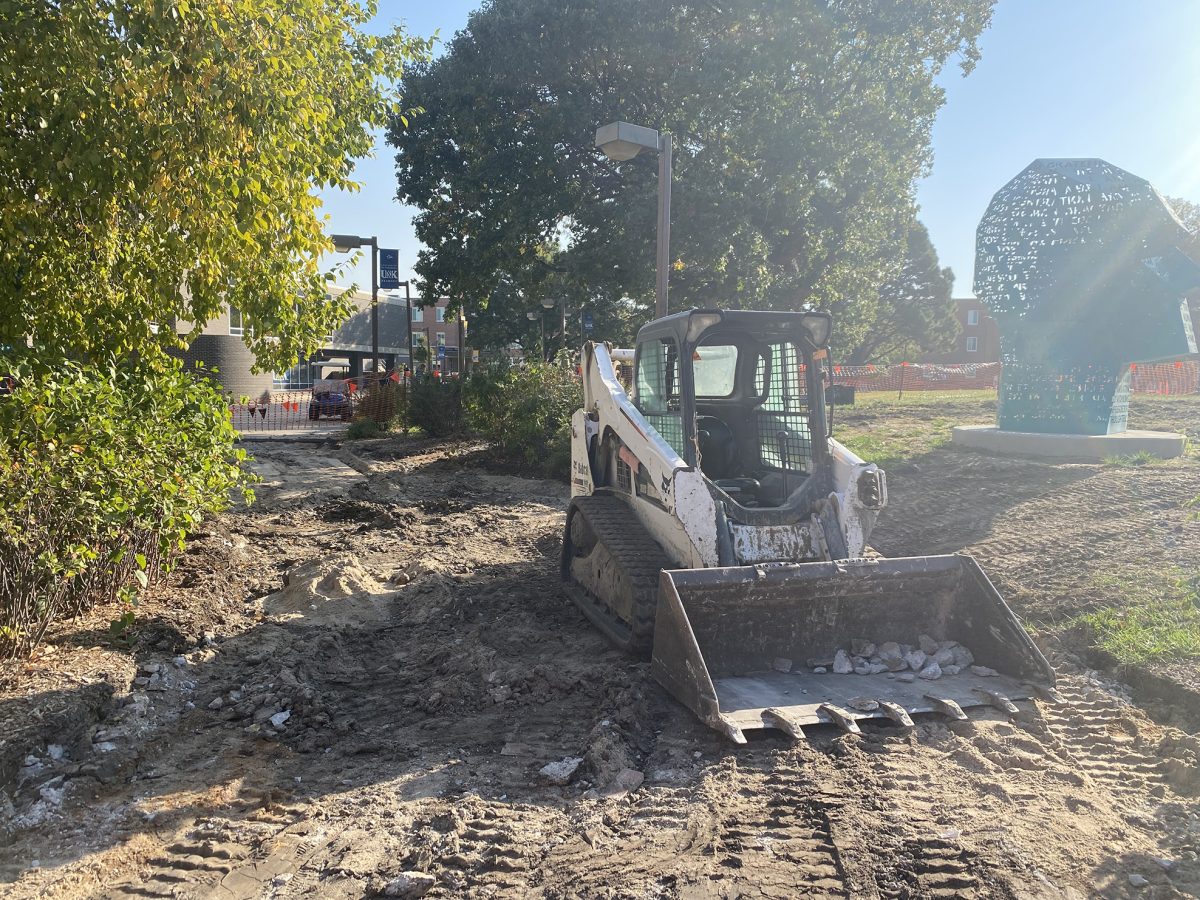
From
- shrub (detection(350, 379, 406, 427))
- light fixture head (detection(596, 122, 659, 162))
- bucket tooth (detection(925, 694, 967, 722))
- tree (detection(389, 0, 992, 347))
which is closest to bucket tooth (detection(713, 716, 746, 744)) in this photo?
bucket tooth (detection(925, 694, 967, 722))

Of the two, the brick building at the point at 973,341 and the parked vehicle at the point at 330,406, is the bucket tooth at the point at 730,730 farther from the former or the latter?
the brick building at the point at 973,341

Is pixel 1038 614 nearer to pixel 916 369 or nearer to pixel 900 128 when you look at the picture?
pixel 900 128

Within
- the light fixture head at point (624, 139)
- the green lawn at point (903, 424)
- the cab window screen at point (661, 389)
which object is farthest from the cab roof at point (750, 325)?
the green lawn at point (903, 424)

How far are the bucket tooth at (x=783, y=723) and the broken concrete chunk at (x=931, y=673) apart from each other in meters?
1.02

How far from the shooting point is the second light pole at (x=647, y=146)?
9.92m

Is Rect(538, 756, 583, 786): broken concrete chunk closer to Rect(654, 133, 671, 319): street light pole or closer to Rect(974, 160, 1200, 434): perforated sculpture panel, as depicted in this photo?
Rect(654, 133, 671, 319): street light pole

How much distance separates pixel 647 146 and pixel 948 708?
7394 millimetres

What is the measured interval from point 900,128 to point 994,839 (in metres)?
16.4

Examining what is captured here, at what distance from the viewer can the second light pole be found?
992 centimetres

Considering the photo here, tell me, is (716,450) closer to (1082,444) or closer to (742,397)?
(742,397)

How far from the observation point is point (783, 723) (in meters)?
4.32

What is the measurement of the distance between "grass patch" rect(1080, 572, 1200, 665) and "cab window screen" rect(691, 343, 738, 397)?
3123 millimetres

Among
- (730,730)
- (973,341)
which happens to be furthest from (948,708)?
(973,341)

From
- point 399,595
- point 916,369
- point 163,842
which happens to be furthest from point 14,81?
point 916,369
